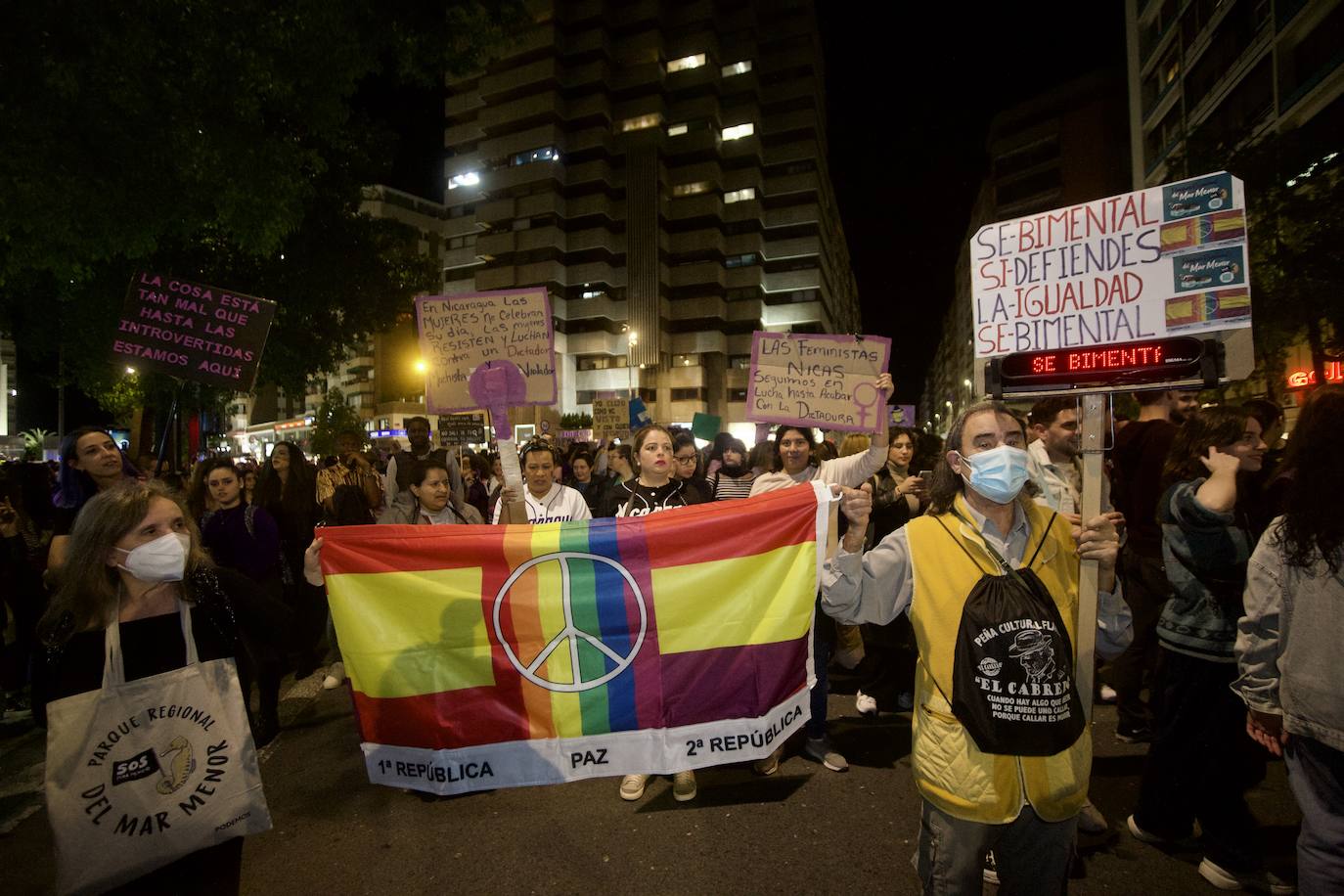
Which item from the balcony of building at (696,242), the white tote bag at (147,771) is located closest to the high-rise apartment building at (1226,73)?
the white tote bag at (147,771)

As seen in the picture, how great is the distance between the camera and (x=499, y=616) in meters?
3.12

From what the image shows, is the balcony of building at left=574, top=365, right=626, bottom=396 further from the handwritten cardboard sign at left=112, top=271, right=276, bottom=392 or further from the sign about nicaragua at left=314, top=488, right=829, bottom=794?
the sign about nicaragua at left=314, top=488, right=829, bottom=794

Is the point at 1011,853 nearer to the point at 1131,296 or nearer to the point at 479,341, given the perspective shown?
the point at 1131,296

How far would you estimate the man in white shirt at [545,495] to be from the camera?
480 centimetres

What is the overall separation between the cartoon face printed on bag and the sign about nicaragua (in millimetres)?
1003

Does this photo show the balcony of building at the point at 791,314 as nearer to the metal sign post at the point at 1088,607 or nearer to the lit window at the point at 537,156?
the lit window at the point at 537,156

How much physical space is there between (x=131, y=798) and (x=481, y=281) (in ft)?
201

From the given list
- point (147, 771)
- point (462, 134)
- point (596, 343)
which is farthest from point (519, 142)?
point (147, 771)

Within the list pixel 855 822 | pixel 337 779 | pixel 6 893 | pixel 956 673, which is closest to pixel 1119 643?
pixel 956 673

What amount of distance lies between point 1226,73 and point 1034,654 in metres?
36.0

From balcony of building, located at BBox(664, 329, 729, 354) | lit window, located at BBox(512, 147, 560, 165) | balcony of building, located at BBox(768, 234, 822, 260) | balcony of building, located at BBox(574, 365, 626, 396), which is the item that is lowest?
balcony of building, located at BBox(574, 365, 626, 396)

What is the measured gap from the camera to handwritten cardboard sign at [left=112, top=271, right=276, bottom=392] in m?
5.40

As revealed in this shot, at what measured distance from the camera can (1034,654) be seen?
2.12 metres

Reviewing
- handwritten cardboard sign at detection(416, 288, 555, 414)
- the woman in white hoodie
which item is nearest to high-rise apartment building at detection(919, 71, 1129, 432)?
the woman in white hoodie
